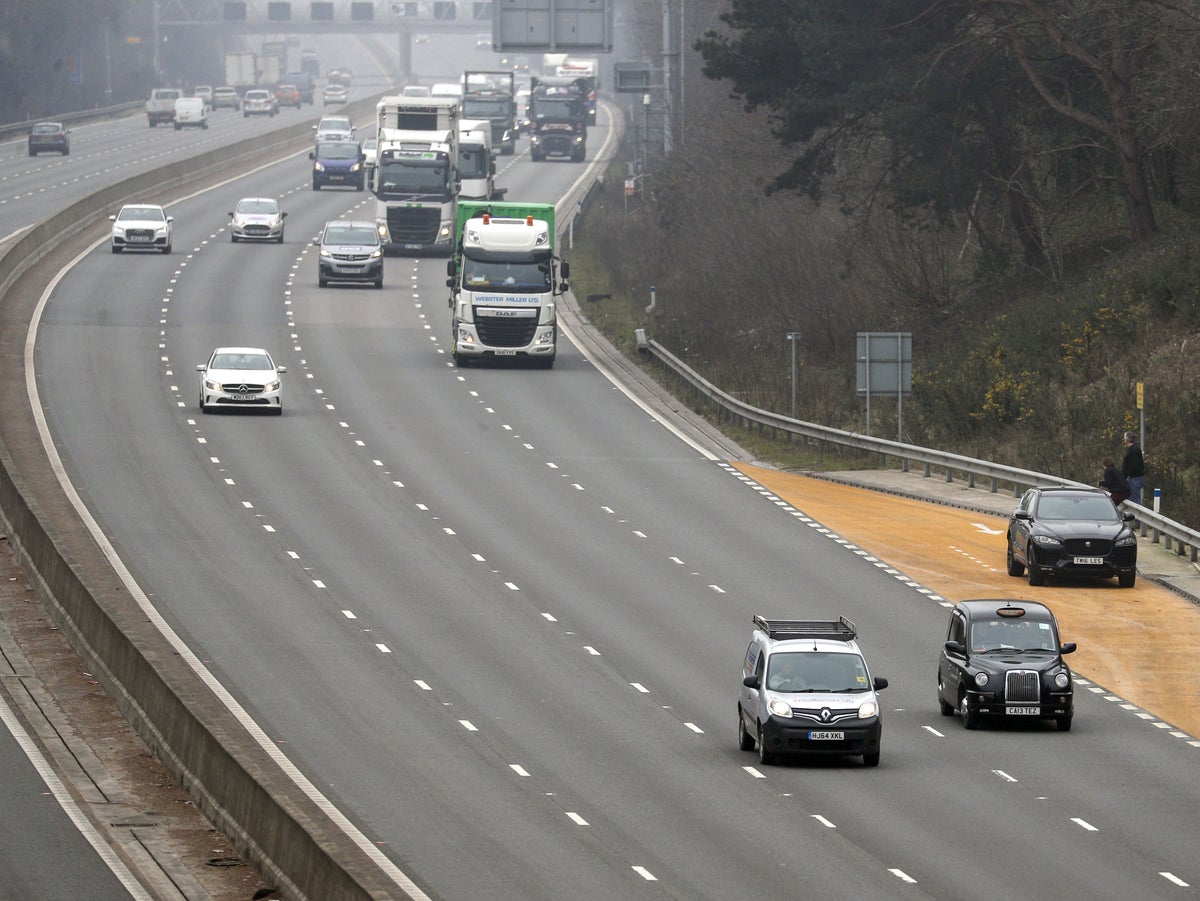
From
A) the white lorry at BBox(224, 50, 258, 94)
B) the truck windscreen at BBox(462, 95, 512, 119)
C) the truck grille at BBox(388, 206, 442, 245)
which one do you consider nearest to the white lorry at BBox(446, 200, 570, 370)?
the truck grille at BBox(388, 206, 442, 245)

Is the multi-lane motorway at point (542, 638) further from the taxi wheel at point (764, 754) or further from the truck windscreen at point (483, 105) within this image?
the truck windscreen at point (483, 105)

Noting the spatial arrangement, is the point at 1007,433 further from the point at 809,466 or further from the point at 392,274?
the point at 392,274

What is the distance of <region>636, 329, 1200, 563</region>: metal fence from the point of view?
35656 mm

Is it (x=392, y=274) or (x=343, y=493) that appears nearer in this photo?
(x=343, y=493)

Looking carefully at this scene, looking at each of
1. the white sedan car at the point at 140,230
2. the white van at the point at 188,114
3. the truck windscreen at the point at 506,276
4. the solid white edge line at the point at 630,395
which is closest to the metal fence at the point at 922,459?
the solid white edge line at the point at 630,395

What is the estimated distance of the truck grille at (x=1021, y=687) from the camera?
79.9ft

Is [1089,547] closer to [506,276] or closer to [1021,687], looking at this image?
[1021,687]

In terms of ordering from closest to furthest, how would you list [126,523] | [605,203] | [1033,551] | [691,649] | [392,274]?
[691,649] < [1033,551] < [126,523] < [392,274] < [605,203]

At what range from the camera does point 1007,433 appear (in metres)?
47.4

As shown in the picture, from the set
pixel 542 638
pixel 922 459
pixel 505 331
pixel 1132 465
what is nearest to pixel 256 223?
pixel 505 331

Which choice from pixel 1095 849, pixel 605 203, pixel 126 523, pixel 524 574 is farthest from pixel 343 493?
pixel 605 203

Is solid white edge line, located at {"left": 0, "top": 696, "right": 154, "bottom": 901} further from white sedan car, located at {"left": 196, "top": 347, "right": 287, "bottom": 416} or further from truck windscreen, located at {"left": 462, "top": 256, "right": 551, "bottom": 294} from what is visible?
truck windscreen, located at {"left": 462, "top": 256, "right": 551, "bottom": 294}

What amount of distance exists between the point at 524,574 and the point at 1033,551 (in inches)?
300

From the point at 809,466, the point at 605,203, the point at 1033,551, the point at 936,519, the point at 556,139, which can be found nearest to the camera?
the point at 1033,551
